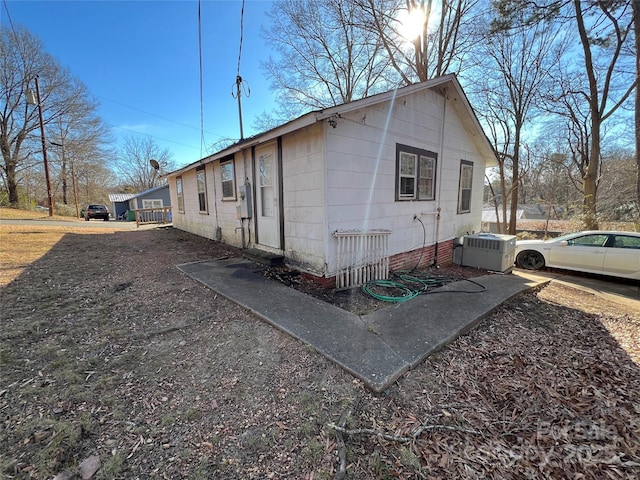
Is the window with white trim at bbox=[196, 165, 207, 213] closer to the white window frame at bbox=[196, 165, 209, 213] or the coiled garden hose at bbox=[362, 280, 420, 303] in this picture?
the white window frame at bbox=[196, 165, 209, 213]

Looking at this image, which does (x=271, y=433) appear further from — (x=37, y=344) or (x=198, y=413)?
(x=37, y=344)

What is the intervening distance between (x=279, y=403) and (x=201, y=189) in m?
8.79

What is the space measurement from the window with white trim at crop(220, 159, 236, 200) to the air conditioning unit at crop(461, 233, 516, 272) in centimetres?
658

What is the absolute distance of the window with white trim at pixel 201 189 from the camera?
9.09 m

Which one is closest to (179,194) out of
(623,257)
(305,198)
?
(305,198)

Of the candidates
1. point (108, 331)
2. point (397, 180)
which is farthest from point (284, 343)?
point (397, 180)

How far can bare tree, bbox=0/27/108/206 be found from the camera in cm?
1819

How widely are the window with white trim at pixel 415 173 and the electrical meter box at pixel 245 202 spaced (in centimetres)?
341

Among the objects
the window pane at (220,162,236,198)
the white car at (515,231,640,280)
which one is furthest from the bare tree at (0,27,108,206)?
the white car at (515,231,640,280)

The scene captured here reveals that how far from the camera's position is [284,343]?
2941 mm

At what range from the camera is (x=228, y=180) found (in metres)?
7.49

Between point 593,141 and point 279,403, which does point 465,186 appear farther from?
point 593,141

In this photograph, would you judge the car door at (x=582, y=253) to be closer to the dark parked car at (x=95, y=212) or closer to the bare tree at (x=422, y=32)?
the bare tree at (x=422, y=32)

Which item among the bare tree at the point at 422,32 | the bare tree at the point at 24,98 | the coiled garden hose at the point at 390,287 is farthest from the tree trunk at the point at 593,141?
the bare tree at the point at 24,98
